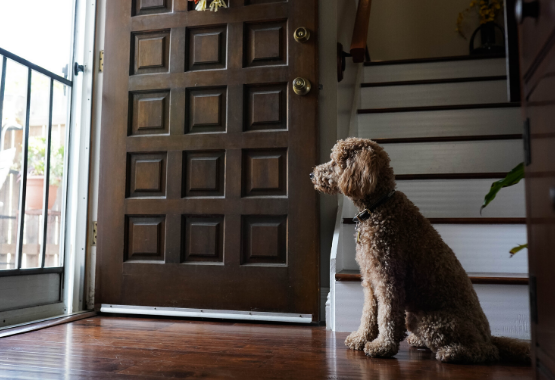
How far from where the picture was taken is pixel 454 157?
9.13 ft

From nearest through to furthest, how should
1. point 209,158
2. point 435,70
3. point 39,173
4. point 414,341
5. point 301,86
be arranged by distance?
point 414,341 < point 301,86 < point 209,158 < point 39,173 < point 435,70

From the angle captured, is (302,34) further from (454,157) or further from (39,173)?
(39,173)

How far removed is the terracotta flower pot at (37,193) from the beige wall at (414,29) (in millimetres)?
3303

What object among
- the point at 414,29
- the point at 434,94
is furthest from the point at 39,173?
the point at 414,29

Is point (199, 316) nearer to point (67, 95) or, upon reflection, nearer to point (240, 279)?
point (240, 279)

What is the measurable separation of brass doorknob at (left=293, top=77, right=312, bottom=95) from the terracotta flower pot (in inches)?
61.3

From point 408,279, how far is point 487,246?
786 mm

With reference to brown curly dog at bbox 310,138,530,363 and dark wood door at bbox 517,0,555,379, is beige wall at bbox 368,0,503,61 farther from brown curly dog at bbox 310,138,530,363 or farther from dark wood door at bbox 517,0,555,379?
dark wood door at bbox 517,0,555,379

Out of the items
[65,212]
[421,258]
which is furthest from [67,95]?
[421,258]

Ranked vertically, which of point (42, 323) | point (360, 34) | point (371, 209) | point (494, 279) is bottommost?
point (42, 323)

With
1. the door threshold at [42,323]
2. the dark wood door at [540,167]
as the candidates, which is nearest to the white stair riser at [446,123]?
the door threshold at [42,323]

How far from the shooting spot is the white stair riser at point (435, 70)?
3.44 m

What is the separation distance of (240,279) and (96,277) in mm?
862

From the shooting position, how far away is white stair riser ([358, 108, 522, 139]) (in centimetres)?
302
